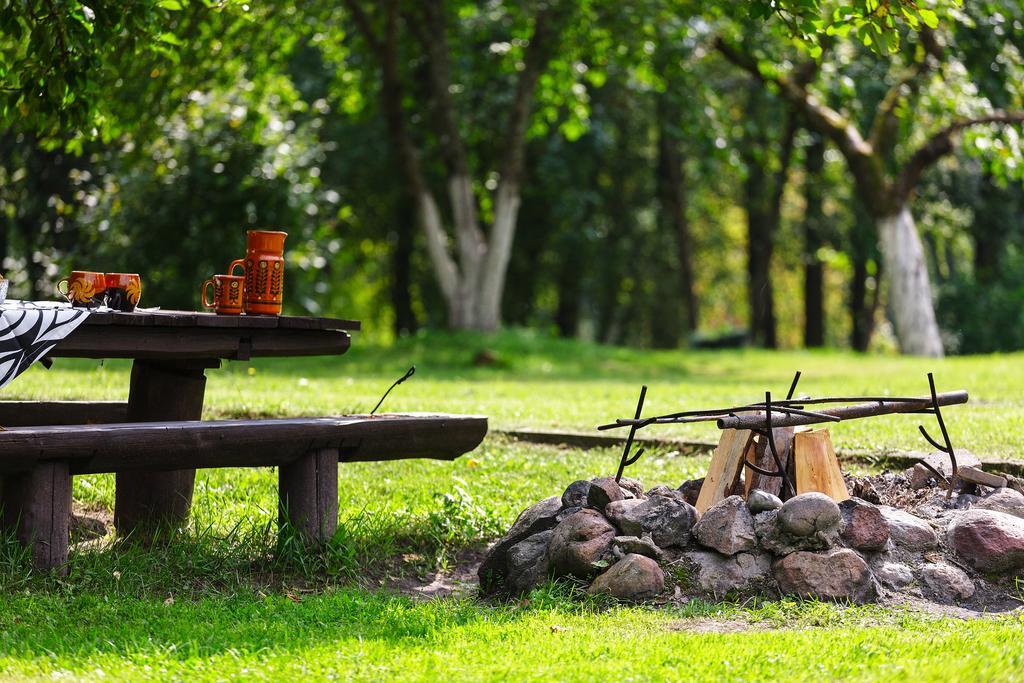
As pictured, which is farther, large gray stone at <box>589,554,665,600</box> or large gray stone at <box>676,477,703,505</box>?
large gray stone at <box>676,477,703,505</box>

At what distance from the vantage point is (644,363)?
62.2 ft

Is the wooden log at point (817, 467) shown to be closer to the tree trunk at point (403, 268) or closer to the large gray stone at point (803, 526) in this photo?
the large gray stone at point (803, 526)

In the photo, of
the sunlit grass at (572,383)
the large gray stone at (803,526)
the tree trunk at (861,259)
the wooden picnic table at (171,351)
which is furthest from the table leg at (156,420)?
the tree trunk at (861,259)

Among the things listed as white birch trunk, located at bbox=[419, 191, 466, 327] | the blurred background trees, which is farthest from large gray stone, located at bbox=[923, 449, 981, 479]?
white birch trunk, located at bbox=[419, 191, 466, 327]

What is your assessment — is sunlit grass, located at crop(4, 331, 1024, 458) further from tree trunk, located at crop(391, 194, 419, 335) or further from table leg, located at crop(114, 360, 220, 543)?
tree trunk, located at crop(391, 194, 419, 335)

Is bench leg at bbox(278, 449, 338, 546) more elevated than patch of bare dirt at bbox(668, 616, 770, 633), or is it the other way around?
bench leg at bbox(278, 449, 338, 546)

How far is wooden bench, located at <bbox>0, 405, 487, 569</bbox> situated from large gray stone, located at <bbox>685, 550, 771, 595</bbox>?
4.87ft

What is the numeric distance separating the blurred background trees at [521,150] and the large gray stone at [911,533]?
3.46 meters

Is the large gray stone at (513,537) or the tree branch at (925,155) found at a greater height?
the tree branch at (925,155)

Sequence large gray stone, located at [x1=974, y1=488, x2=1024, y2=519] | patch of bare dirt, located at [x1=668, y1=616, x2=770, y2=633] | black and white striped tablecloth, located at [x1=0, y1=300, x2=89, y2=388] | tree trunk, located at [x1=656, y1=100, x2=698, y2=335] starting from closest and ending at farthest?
patch of bare dirt, located at [x1=668, y1=616, x2=770, y2=633] < black and white striped tablecloth, located at [x1=0, y1=300, x2=89, y2=388] < large gray stone, located at [x1=974, y1=488, x2=1024, y2=519] < tree trunk, located at [x1=656, y1=100, x2=698, y2=335]

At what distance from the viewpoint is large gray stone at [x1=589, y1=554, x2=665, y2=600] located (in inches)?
218

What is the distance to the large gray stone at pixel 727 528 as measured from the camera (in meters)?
5.65

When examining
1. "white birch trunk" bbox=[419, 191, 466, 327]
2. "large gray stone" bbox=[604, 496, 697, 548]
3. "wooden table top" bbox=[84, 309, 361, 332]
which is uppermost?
"white birch trunk" bbox=[419, 191, 466, 327]

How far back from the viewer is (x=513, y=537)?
6141 mm
